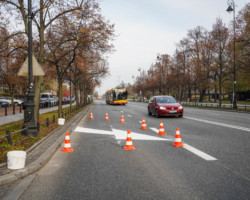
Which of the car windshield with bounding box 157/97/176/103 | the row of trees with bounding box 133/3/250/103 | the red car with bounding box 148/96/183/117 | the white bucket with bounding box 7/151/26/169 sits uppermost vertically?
the row of trees with bounding box 133/3/250/103

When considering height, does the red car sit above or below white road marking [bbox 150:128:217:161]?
above

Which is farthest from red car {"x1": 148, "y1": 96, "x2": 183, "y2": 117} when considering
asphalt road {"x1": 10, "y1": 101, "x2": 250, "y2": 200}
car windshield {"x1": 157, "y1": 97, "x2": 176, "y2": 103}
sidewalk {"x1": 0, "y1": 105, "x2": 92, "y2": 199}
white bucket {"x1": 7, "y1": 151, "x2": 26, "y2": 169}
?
white bucket {"x1": 7, "y1": 151, "x2": 26, "y2": 169}

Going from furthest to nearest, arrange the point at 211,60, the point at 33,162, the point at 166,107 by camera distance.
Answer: the point at 211,60 → the point at 166,107 → the point at 33,162

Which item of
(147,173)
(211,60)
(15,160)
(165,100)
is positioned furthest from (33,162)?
(211,60)

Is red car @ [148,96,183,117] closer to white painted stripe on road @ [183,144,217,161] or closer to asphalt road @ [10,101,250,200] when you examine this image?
asphalt road @ [10,101,250,200]

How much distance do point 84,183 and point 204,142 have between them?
4762 mm

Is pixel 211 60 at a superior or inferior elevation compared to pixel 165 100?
superior

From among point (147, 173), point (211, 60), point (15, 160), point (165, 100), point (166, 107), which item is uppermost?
point (211, 60)

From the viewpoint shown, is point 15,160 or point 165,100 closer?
point 15,160

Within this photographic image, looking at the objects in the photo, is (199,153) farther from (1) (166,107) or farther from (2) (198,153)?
(1) (166,107)

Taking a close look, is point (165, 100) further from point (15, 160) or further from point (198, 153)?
point (15, 160)

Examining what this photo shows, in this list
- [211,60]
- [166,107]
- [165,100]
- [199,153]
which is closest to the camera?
[199,153]

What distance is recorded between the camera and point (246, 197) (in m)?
3.49

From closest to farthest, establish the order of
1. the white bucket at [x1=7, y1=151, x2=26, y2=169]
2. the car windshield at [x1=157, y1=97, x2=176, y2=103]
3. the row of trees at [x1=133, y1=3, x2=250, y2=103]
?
the white bucket at [x1=7, y1=151, x2=26, y2=169] → the car windshield at [x1=157, y1=97, x2=176, y2=103] → the row of trees at [x1=133, y1=3, x2=250, y2=103]
